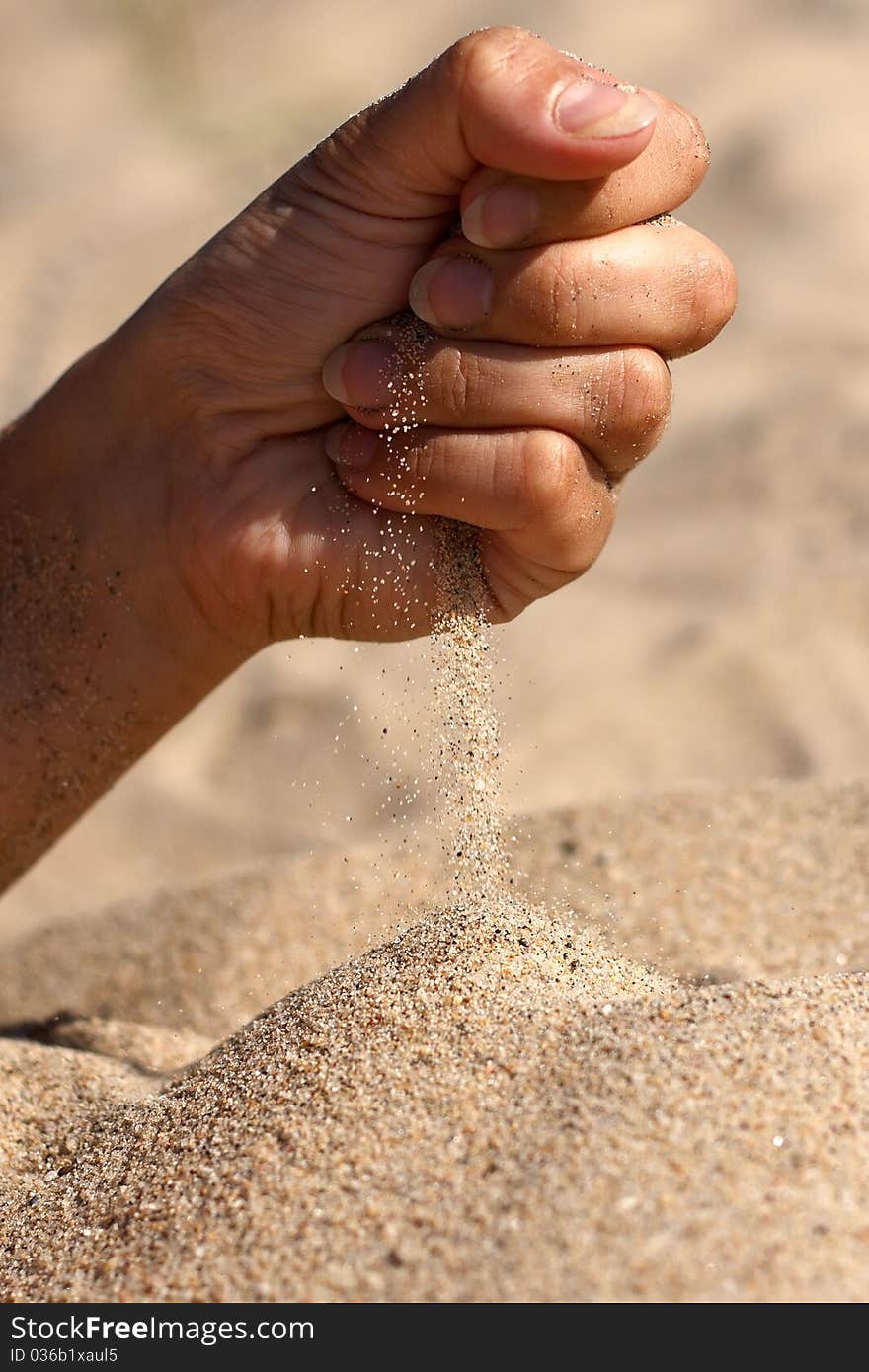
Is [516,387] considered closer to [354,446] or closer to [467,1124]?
[354,446]

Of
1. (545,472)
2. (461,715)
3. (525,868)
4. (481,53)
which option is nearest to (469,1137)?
(461,715)

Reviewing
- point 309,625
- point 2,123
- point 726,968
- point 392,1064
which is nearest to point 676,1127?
point 392,1064

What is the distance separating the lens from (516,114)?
1282 mm

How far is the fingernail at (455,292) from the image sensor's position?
4.53ft

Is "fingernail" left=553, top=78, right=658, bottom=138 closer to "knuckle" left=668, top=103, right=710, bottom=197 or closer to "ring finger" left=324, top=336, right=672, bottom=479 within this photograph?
"knuckle" left=668, top=103, right=710, bottom=197

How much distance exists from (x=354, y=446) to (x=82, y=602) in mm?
453

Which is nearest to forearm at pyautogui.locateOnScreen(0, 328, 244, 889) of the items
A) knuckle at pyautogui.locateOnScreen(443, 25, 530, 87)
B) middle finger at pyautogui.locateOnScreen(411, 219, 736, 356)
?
middle finger at pyautogui.locateOnScreen(411, 219, 736, 356)

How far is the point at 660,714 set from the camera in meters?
2.93

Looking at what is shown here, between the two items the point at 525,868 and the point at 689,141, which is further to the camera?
the point at 525,868

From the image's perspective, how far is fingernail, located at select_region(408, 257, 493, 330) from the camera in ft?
4.53

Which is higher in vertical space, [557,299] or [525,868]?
[557,299]

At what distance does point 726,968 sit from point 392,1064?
653mm

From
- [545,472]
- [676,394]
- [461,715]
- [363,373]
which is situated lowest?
[461,715]

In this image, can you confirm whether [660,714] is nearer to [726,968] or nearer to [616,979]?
[726,968]
